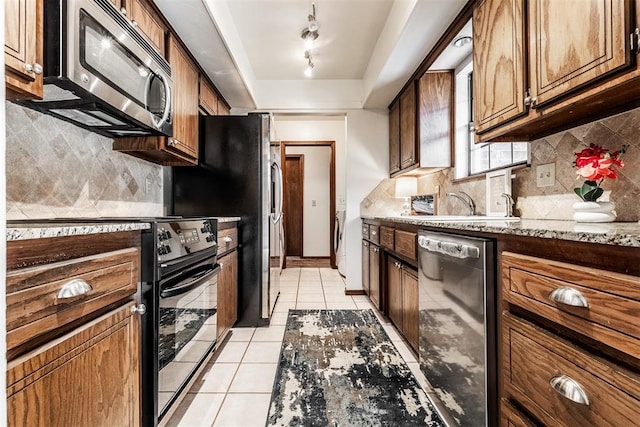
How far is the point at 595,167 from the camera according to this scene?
1.26 meters

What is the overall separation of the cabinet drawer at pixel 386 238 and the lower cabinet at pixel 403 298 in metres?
0.11

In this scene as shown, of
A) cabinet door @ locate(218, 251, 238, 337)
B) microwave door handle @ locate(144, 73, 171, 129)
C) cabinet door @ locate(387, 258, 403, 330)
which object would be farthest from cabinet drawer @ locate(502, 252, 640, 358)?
microwave door handle @ locate(144, 73, 171, 129)

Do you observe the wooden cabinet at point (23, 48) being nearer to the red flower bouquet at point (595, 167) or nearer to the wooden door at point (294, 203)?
the red flower bouquet at point (595, 167)

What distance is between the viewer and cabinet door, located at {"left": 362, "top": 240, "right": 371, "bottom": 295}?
3596 millimetres

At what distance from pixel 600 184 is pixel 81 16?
7.05 feet

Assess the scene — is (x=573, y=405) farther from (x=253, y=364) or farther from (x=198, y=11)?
(x=198, y=11)

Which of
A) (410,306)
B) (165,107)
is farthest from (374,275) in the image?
(165,107)

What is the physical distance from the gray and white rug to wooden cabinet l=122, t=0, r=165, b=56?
6.58ft

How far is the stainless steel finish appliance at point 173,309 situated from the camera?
4.20 feet

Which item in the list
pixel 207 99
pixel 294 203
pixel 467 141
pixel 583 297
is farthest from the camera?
pixel 294 203

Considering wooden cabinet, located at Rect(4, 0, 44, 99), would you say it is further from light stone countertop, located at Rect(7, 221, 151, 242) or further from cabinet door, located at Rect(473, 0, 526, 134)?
cabinet door, located at Rect(473, 0, 526, 134)

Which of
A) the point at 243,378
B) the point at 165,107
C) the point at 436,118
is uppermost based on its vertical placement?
the point at 436,118

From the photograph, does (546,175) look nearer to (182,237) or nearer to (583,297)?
(583,297)

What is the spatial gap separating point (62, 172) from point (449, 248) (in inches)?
72.2
